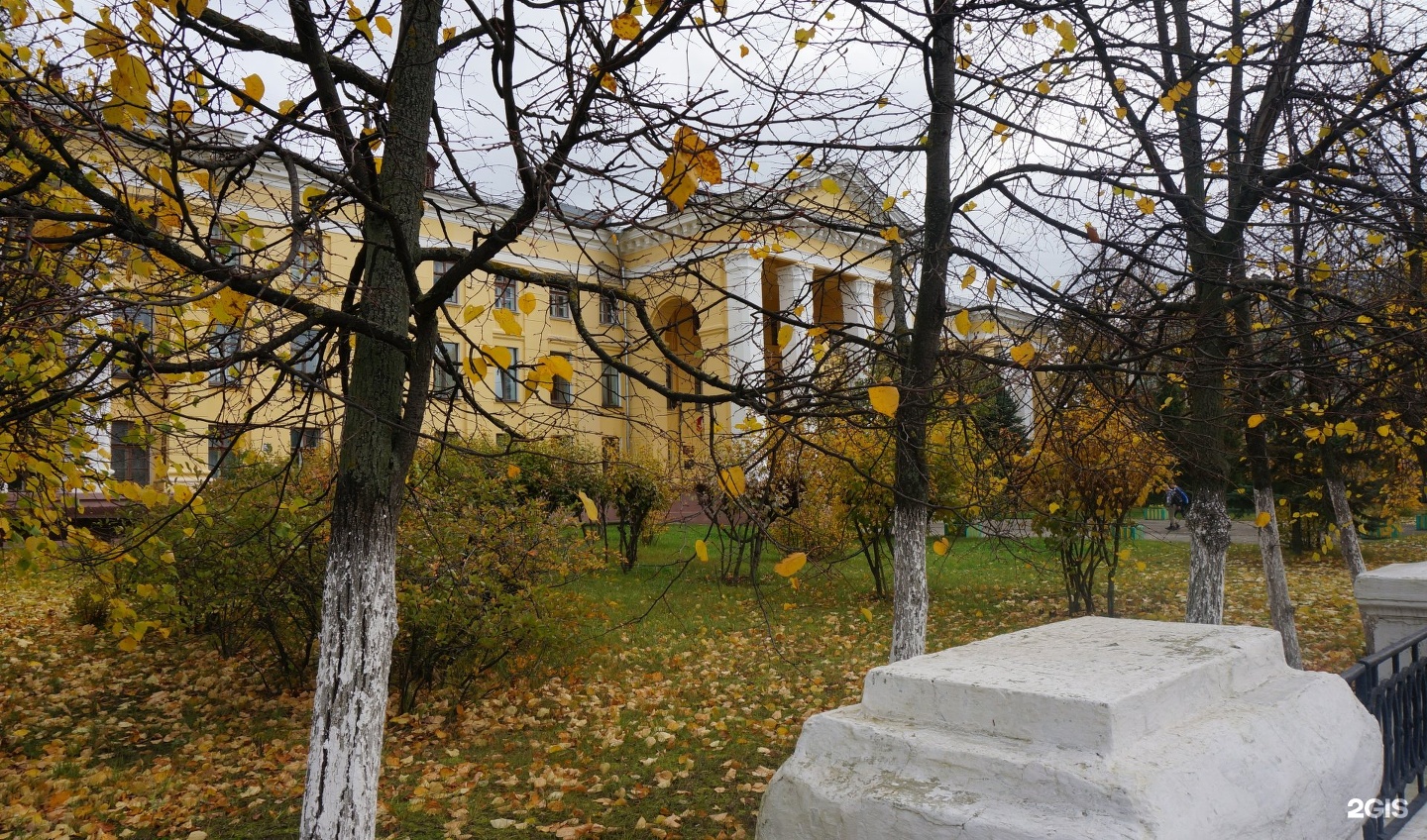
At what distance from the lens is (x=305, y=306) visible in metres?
2.88

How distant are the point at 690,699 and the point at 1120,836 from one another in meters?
5.82

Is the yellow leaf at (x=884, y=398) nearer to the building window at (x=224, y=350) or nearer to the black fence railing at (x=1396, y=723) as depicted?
the building window at (x=224, y=350)

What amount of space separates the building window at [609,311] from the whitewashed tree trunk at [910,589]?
191 cm

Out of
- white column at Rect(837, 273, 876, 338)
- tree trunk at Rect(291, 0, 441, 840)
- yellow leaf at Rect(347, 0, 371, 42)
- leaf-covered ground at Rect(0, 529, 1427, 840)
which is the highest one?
yellow leaf at Rect(347, 0, 371, 42)

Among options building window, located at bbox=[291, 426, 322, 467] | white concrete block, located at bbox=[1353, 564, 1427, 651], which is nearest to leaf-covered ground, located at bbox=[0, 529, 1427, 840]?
building window, located at bbox=[291, 426, 322, 467]

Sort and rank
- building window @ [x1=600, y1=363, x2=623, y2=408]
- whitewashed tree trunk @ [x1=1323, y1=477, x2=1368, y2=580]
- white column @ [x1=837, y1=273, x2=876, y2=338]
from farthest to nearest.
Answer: whitewashed tree trunk @ [x1=1323, y1=477, x2=1368, y2=580]
white column @ [x1=837, y1=273, x2=876, y2=338]
building window @ [x1=600, y1=363, x2=623, y2=408]

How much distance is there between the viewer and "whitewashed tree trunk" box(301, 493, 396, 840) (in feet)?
9.92

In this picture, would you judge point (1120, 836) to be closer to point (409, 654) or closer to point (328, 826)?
point (328, 826)

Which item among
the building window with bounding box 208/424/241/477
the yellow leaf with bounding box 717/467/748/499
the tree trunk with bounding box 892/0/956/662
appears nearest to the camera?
the building window with bounding box 208/424/241/477

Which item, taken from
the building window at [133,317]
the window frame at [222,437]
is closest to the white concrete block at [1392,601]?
the window frame at [222,437]

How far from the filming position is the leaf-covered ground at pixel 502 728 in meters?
4.83

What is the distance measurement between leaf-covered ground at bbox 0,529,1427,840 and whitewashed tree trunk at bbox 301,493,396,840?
105cm

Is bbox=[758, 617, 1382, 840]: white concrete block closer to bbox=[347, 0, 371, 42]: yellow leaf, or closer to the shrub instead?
bbox=[347, 0, 371, 42]: yellow leaf

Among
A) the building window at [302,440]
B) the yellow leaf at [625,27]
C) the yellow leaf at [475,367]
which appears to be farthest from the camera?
the building window at [302,440]
